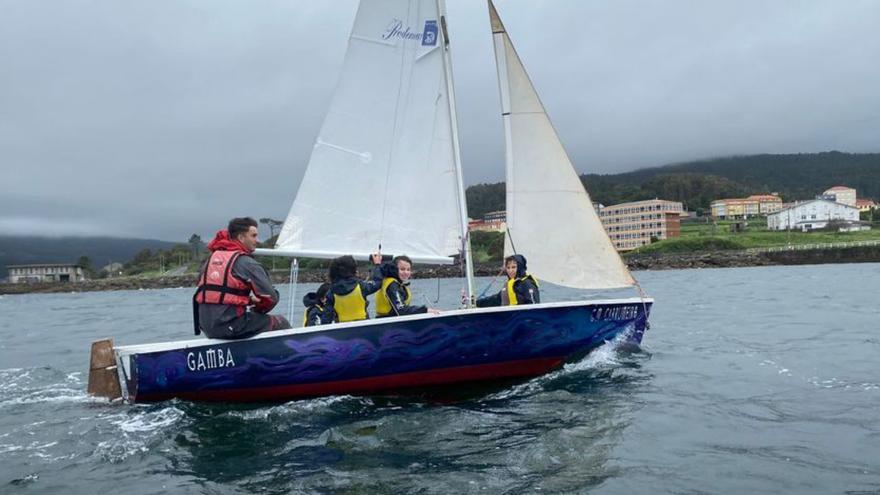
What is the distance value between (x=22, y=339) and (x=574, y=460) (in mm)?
19551

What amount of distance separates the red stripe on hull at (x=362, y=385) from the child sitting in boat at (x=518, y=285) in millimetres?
893

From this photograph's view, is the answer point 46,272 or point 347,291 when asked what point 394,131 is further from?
point 46,272

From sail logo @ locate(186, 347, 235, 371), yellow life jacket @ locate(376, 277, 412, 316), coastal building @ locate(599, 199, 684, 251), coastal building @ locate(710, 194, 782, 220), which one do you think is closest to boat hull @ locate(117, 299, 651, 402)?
sail logo @ locate(186, 347, 235, 371)

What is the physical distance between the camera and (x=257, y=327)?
8.13 metres

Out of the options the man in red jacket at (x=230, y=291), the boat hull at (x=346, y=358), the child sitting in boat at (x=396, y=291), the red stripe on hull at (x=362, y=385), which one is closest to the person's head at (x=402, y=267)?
the child sitting in boat at (x=396, y=291)

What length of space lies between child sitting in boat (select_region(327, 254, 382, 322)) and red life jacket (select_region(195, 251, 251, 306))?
121 cm

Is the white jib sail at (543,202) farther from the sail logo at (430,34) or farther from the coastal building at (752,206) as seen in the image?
the coastal building at (752,206)

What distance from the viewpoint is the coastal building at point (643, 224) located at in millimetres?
119188

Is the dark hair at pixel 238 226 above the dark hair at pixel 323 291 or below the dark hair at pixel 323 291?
above

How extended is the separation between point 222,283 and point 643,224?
11928 cm

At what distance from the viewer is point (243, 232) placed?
8.23m

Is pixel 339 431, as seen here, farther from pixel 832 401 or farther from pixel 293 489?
pixel 832 401

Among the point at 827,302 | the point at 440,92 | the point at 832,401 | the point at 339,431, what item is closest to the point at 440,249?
the point at 440,92

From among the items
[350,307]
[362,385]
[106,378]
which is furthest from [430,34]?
[106,378]
